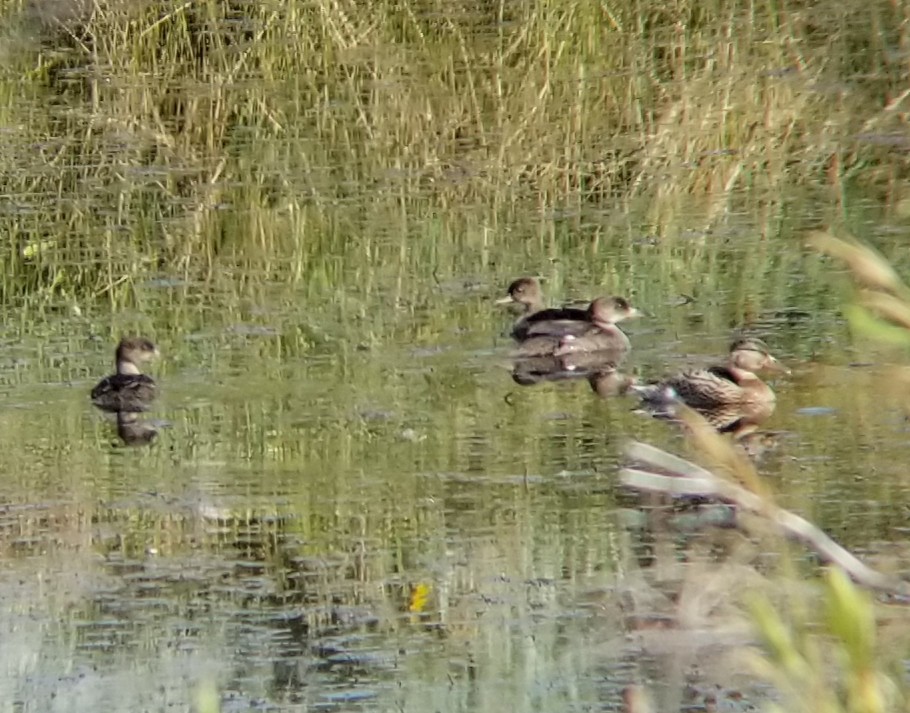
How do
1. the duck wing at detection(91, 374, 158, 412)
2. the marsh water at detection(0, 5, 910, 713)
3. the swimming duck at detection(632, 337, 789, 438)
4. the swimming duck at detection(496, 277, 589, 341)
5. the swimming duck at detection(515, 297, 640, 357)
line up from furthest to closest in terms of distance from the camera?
the swimming duck at detection(496, 277, 589, 341), the swimming duck at detection(515, 297, 640, 357), the duck wing at detection(91, 374, 158, 412), the swimming duck at detection(632, 337, 789, 438), the marsh water at detection(0, 5, 910, 713)

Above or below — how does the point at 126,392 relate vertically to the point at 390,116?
below

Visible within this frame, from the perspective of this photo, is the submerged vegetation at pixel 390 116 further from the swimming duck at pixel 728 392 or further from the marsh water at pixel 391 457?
the swimming duck at pixel 728 392

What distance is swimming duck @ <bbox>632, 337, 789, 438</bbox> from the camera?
586 centimetres

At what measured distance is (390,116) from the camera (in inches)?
358

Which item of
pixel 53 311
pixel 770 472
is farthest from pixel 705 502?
pixel 53 311

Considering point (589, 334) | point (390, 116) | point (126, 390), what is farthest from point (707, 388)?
point (390, 116)

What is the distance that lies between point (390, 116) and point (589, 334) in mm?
2888

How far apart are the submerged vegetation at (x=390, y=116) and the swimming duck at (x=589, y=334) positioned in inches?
42.4

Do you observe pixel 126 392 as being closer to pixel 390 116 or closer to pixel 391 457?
pixel 391 457

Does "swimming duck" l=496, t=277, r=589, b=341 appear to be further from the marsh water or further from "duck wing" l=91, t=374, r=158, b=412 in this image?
"duck wing" l=91, t=374, r=158, b=412

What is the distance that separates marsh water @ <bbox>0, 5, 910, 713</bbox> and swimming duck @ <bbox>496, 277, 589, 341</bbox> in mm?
117

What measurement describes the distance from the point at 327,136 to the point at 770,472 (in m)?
4.06

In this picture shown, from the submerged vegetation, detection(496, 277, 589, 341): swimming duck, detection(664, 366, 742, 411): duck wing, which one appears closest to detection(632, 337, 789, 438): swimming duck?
detection(664, 366, 742, 411): duck wing

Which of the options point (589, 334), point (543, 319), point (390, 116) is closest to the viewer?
point (589, 334)
